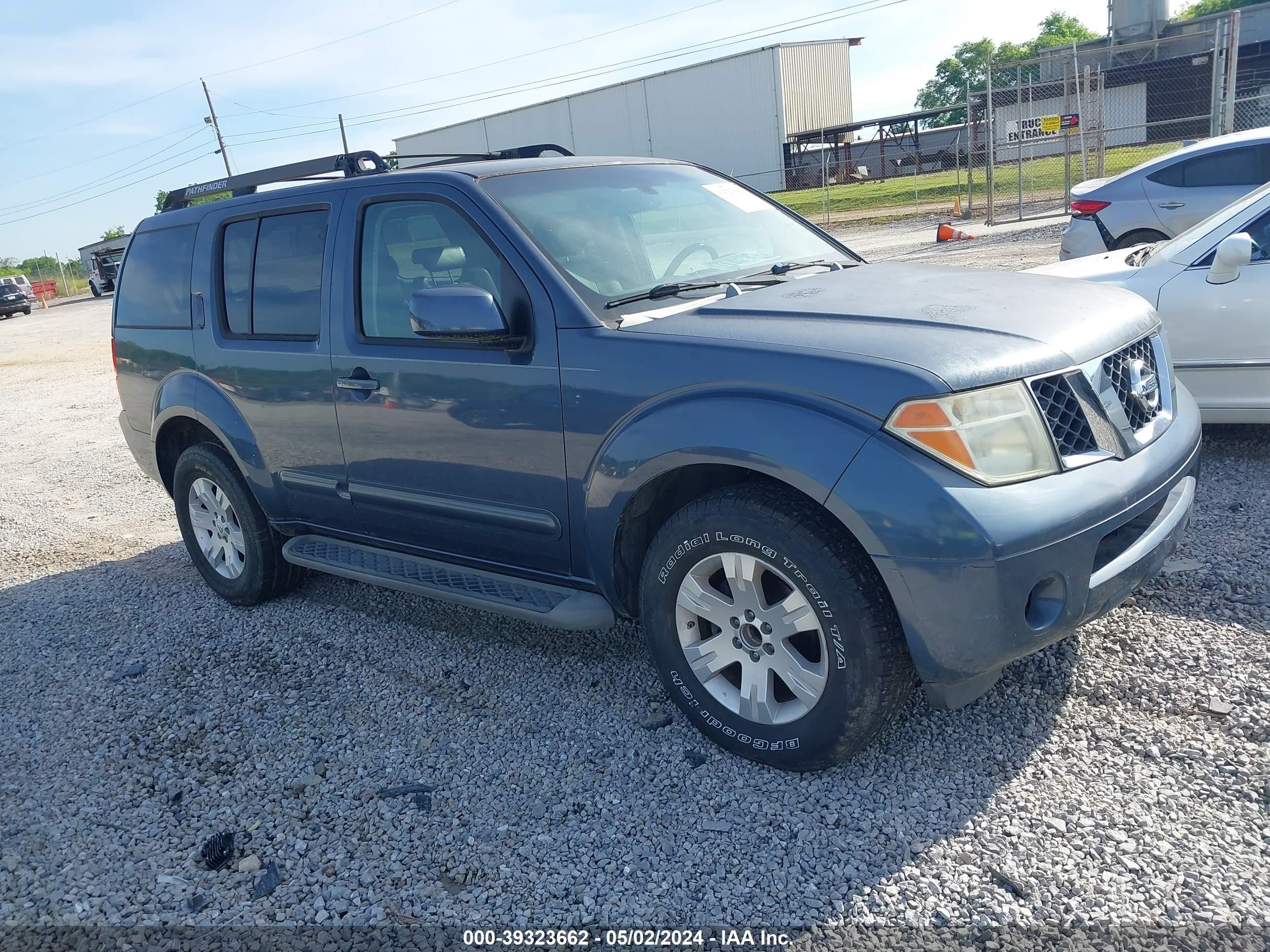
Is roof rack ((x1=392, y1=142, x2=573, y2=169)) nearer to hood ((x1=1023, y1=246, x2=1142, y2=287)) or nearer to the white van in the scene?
hood ((x1=1023, y1=246, x2=1142, y2=287))

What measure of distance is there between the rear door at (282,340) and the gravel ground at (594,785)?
767 mm

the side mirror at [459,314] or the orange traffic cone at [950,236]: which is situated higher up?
the side mirror at [459,314]

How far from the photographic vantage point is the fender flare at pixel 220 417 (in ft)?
15.7

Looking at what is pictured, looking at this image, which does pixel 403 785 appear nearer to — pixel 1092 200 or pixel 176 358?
pixel 176 358

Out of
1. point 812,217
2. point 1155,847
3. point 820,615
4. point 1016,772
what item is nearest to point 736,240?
point 820,615

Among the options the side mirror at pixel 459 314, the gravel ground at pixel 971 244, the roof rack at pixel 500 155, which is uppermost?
the roof rack at pixel 500 155

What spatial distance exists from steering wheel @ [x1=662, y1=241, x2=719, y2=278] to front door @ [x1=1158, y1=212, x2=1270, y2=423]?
9.35 ft

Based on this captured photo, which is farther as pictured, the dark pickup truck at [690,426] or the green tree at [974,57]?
the green tree at [974,57]

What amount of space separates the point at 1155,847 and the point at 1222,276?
12.4 ft

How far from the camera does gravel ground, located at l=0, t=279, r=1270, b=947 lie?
8.71 ft

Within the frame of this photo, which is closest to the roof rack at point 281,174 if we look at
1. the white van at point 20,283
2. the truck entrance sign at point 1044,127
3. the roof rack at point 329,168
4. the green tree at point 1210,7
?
the roof rack at point 329,168

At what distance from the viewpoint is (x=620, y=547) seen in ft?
11.3

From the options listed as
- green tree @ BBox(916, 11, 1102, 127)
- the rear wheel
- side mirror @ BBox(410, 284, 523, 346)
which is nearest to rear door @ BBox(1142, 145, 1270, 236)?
the rear wheel

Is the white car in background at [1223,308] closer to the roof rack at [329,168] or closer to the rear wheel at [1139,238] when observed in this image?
the roof rack at [329,168]
